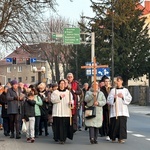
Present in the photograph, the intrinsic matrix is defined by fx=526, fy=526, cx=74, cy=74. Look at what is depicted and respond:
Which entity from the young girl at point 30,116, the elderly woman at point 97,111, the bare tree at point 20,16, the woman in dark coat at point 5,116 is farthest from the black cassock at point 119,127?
the bare tree at point 20,16

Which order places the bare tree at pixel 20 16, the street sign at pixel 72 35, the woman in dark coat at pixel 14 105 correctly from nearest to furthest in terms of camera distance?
the woman in dark coat at pixel 14 105, the bare tree at pixel 20 16, the street sign at pixel 72 35

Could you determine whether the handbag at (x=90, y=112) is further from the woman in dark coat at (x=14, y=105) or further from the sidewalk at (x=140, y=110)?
the sidewalk at (x=140, y=110)

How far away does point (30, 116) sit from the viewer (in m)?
15.3

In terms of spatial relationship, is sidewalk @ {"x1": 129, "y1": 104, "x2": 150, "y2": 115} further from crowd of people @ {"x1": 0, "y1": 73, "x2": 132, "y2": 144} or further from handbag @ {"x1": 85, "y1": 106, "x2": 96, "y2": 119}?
handbag @ {"x1": 85, "y1": 106, "x2": 96, "y2": 119}

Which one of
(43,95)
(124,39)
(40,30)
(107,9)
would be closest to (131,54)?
(124,39)

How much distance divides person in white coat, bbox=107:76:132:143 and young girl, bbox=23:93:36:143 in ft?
7.54

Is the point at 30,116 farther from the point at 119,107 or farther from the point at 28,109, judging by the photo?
the point at 119,107

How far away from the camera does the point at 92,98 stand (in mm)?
14547

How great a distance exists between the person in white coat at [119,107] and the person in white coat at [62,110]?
114 centimetres

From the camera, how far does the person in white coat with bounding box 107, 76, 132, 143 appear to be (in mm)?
14539

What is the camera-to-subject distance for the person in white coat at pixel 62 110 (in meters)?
14.6

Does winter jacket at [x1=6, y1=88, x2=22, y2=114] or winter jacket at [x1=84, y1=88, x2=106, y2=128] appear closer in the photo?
winter jacket at [x1=84, y1=88, x2=106, y2=128]

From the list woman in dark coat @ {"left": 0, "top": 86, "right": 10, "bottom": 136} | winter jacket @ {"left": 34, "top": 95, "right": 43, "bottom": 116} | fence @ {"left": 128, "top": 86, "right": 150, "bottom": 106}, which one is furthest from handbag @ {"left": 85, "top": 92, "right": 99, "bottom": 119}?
fence @ {"left": 128, "top": 86, "right": 150, "bottom": 106}

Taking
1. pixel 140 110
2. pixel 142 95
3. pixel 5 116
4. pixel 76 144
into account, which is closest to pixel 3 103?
pixel 5 116
